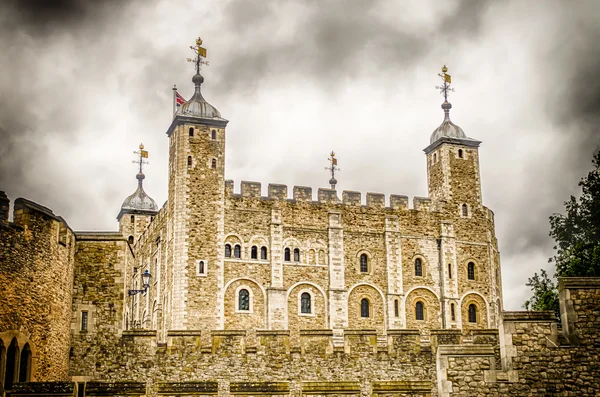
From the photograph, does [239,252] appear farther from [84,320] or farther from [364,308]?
[84,320]

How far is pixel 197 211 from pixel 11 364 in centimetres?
3025

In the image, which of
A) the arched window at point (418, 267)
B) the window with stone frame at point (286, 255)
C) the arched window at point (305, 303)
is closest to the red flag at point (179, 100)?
the window with stone frame at point (286, 255)

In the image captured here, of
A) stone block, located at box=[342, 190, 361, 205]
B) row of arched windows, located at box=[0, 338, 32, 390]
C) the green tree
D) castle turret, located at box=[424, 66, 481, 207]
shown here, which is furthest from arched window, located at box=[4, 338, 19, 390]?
castle turret, located at box=[424, 66, 481, 207]

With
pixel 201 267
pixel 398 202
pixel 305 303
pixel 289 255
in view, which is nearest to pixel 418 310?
pixel 398 202

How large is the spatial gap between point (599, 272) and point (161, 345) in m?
19.0

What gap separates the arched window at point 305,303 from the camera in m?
49.0

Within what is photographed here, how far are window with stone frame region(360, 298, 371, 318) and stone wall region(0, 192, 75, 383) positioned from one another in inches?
1212

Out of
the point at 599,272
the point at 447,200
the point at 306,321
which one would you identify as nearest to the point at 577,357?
the point at 599,272

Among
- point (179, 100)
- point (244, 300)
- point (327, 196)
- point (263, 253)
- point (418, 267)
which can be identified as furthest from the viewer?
point (418, 267)

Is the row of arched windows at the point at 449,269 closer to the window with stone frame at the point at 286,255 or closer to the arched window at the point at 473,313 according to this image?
the arched window at the point at 473,313

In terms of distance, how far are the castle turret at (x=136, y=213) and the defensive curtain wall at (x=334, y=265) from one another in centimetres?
743

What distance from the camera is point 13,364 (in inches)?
693

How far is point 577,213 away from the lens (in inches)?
1547

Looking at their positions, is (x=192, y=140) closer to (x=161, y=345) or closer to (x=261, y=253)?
(x=261, y=253)
